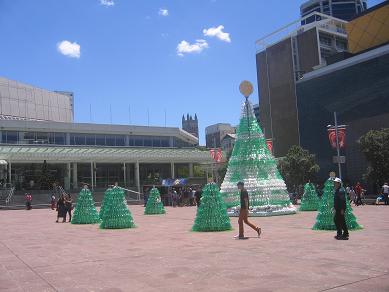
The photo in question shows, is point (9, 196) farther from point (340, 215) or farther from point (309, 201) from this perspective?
point (340, 215)

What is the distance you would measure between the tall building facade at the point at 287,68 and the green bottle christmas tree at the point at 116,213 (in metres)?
55.0

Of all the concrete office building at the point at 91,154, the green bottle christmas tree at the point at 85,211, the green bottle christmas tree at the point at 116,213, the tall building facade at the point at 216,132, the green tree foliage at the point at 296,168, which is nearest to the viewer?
the green bottle christmas tree at the point at 116,213

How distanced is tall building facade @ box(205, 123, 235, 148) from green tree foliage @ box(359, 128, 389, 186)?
342ft

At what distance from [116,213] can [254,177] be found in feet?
25.6

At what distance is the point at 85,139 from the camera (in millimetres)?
63438

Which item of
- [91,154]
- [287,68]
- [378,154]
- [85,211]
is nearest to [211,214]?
[85,211]

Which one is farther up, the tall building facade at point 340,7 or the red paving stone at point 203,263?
the tall building facade at point 340,7

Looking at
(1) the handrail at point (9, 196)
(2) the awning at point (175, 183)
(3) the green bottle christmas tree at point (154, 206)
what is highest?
(2) the awning at point (175, 183)

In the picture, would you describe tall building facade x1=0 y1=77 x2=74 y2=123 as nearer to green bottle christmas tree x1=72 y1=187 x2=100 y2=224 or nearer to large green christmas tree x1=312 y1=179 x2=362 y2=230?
green bottle christmas tree x1=72 y1=187 x2=100 y2=224

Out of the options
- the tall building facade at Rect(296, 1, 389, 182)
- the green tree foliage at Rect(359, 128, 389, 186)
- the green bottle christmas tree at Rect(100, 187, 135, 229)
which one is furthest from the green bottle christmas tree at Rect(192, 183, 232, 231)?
the tall building facade at Rect(296, 1, 389, 182)

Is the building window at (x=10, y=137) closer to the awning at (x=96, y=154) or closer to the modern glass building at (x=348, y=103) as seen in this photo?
the awning at (x=96, y=154)

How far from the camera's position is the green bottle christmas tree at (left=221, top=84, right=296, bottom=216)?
838 inches

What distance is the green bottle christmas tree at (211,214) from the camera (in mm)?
14413

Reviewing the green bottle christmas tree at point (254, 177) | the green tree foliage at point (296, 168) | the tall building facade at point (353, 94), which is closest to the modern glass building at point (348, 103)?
the tall building facade at point (353, 94)
